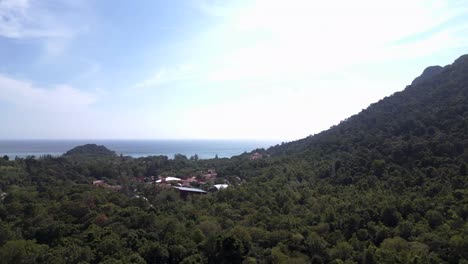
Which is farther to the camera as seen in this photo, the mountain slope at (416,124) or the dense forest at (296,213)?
the mountain slope at (416,124)

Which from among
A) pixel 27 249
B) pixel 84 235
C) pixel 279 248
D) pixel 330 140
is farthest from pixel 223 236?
pixel 330 140

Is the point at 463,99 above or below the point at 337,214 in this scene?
above

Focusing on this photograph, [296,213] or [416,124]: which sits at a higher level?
[416,124]

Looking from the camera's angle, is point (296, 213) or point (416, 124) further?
point (416, 124)

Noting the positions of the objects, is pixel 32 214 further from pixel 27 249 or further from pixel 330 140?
pixel 330 140


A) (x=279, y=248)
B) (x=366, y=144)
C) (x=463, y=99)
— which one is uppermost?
(x=463, y=99)

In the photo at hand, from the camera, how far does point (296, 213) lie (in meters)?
24.0

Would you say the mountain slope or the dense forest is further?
the mountain slope

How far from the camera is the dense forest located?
17453 mm

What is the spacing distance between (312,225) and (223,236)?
5.85m

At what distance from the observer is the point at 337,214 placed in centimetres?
2208

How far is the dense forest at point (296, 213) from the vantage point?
57.3 ft

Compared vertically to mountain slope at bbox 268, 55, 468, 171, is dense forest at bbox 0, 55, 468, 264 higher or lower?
lower

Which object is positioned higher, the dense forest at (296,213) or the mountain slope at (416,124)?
the mountain slope at (416,124)
